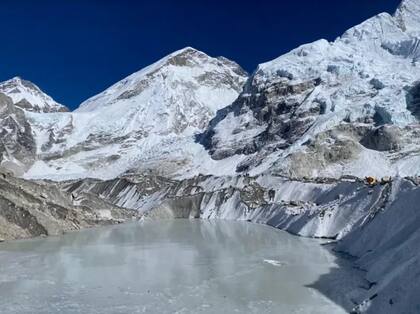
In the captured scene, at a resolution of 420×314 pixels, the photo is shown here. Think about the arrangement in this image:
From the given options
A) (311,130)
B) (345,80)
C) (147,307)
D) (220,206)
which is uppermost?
(345,80)

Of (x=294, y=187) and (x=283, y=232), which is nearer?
(x=283, y=232)

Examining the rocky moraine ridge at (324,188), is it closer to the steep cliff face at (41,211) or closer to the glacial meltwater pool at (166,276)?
the steep cliff face at (41,211)

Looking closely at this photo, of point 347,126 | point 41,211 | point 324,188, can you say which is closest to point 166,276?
point 41,211

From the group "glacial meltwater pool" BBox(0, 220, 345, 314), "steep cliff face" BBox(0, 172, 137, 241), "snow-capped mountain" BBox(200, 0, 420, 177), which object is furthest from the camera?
"snow-capped mountain" BBox(200, 0, 420, 177)

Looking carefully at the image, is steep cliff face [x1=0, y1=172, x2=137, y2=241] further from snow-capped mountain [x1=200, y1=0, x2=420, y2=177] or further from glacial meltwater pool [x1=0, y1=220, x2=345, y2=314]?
snow-capped mountain [x1=200, y1=0, x2=420, y2=177]

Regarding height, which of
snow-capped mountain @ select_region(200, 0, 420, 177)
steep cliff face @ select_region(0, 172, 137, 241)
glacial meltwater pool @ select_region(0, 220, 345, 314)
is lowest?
glacial meltwater pool @ select_region(0, 220, 345, 314)

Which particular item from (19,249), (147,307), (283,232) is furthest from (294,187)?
(147,307)

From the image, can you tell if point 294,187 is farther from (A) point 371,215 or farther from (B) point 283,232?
(A) point 371,215

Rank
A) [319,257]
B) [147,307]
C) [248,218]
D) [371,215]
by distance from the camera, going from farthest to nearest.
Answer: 1. [248,218]
2. [371,215]
3. [319,257]
4. [147,307]

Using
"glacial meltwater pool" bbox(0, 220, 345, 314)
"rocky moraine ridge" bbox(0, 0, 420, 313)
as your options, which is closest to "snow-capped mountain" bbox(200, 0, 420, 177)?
"rocky moraine ridge" bbox(0, 0, 420, 313)
